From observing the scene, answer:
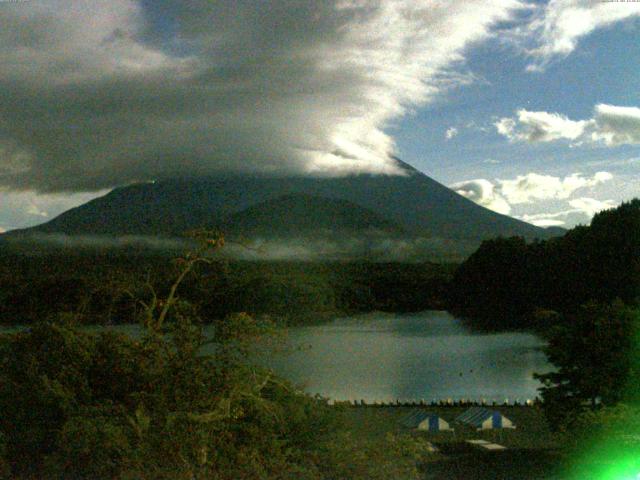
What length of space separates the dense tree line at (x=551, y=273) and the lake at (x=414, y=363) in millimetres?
2316

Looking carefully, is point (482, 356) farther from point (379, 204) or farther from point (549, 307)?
point (379, 204)

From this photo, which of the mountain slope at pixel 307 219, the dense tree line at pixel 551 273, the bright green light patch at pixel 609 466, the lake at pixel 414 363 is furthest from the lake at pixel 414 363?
the mountain slope at pixel 307 219

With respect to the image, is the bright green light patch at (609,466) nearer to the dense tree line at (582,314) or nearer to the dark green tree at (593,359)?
→ the dense tree line at (582,314)

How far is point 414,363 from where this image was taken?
83.4ft

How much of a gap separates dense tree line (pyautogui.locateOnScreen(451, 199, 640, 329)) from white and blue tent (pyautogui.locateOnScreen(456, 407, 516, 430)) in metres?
12.3

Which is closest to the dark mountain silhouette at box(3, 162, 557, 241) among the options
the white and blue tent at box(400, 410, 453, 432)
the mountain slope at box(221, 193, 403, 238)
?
the mountain slope at box(221, 193, 403, 238)

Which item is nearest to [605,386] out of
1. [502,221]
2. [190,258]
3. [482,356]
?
[190,258]

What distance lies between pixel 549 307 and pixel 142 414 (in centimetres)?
3453

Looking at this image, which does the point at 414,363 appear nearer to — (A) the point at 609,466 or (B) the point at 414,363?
(B) the point at 414,363

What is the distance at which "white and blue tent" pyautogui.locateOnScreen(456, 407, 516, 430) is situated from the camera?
479 inches

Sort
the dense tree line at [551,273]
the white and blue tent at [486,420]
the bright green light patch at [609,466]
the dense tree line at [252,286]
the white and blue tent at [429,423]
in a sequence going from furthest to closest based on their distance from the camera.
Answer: the dense tree line at [551,273]
the white and blue tent at [429,423]
the white and blue tent at [486,420]
the dense tree line at [252,286]
the bright green light patch at [609,466]

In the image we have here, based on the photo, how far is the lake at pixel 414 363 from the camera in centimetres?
1975

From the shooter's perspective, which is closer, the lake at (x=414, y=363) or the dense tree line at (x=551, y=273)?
the lake at (x=414, y=363)

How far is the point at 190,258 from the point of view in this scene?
4.83 m
